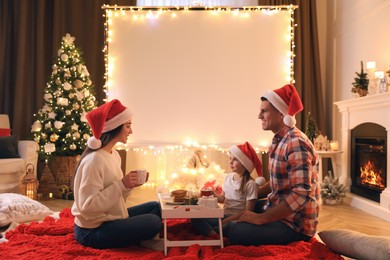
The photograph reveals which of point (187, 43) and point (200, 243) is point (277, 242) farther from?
point (187, 43)

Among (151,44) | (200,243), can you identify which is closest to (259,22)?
(151,44)

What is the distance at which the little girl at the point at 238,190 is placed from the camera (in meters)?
2.47

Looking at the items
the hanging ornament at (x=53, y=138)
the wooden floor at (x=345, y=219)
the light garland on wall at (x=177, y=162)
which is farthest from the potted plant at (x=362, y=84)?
the hanging ornament at (x=53, y=138)

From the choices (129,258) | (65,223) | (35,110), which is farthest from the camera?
(35,110)

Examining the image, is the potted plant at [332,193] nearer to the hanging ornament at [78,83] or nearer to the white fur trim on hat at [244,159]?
the white fur trim on hat at [244,159]

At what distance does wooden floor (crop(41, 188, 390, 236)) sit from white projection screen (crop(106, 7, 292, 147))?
3.84ft

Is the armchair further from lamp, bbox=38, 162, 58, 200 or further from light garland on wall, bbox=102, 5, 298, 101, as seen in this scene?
light garland on wall, bbox=102, 5, 298, 101

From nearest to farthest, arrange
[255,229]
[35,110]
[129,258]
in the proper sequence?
[129,258] → [255,229] → [35,110]

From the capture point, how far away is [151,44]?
5.29 metres

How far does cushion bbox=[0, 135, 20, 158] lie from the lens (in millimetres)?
4480

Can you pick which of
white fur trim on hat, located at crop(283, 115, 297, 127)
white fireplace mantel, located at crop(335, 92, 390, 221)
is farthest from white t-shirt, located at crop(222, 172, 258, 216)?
white fireplace mantel, located at crop(335, 92, 390, 221)

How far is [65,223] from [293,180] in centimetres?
158

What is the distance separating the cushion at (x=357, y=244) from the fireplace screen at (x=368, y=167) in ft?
7.14

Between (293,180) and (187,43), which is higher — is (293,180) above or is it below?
below
